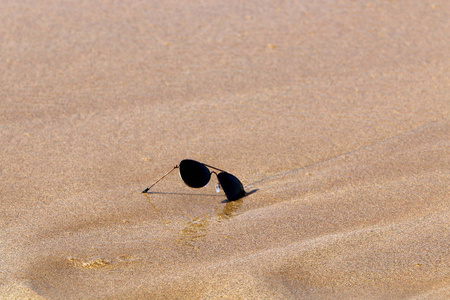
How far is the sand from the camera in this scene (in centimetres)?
285

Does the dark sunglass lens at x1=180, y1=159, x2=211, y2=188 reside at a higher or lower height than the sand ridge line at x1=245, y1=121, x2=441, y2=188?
higher

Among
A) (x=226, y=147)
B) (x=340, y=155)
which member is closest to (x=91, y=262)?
(x=226, y=147)

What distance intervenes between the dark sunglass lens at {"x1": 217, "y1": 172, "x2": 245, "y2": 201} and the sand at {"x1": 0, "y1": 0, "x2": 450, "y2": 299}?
0.06 m

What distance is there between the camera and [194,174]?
3.61m

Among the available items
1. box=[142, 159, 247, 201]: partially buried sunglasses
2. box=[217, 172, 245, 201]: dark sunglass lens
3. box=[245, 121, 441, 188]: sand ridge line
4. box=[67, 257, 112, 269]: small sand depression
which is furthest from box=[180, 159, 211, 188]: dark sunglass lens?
box=[67, 257, 112, 269]: small sand depression

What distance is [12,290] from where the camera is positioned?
2662 millimetres

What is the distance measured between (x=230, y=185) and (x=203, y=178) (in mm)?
208

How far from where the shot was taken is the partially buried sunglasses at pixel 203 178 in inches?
140

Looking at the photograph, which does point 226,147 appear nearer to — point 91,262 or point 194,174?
point 194,174

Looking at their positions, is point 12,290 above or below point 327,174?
above

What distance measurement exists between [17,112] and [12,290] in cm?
275

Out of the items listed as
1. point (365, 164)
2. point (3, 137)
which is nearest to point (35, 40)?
point (3, 137)

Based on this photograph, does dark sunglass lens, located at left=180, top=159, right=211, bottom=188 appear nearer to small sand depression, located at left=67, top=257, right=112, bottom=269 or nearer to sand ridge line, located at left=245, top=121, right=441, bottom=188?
sand ridge line, located at left=245, top=121, right=441, bottom=188

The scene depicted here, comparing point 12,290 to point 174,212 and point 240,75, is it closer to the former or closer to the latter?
point 174,212
